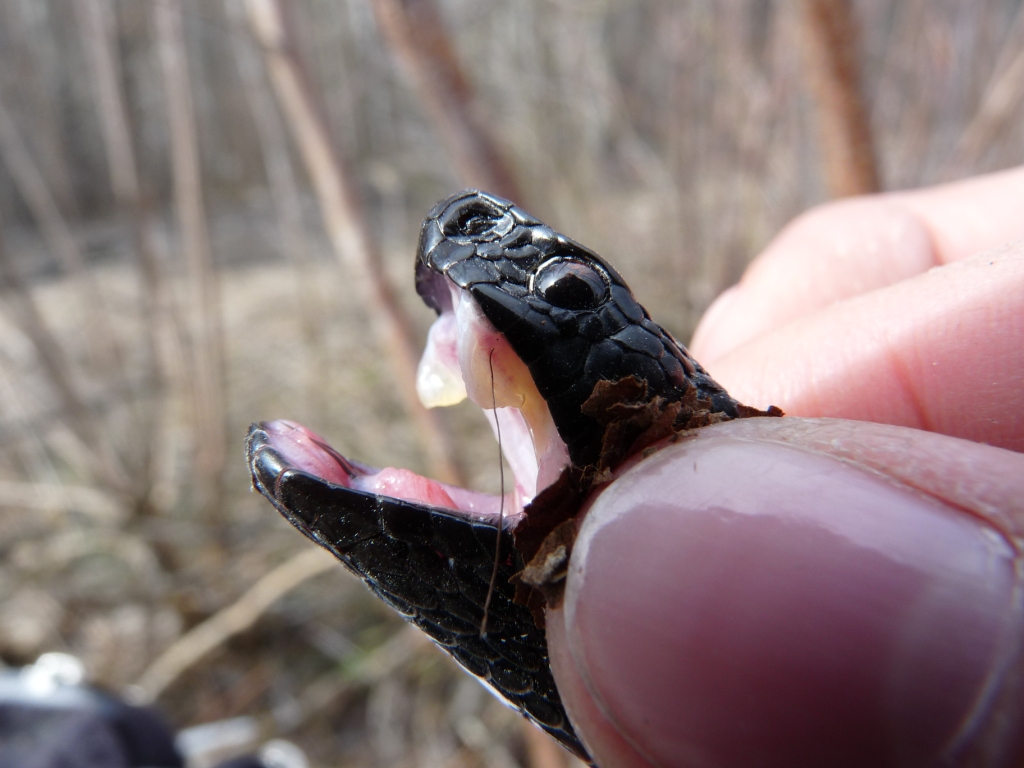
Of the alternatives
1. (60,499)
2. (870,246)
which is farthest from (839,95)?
(60,499)

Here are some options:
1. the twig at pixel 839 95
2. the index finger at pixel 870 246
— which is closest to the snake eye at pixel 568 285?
the index finger at pixel 870 246

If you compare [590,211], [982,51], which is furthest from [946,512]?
[590,211]

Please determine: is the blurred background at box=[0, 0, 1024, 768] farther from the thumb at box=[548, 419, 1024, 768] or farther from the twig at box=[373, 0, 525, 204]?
the thumb at box=[548, 419, 1024, 768]

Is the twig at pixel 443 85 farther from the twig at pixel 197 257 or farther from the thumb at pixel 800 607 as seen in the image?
the thumb at pixel 800 607

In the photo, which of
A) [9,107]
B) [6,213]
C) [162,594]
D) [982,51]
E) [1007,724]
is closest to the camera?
[1007,724]

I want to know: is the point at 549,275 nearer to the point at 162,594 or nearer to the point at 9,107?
the point at 162,594

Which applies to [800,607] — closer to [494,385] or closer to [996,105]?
[494,385]
